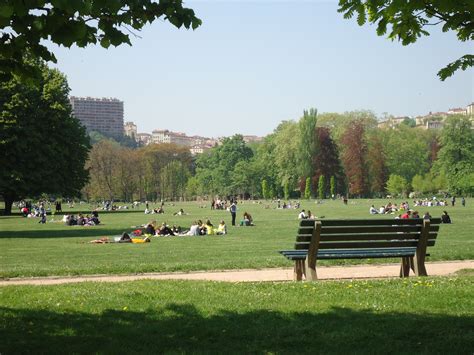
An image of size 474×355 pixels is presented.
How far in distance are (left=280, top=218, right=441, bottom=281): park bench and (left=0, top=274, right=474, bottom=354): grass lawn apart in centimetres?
153

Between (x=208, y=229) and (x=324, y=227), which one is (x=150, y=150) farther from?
(x=324, y=227)

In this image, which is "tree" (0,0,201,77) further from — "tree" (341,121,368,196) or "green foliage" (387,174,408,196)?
"tree" (341,121,368,196)

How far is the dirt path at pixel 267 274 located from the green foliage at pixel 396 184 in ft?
360

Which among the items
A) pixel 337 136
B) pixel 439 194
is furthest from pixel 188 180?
pixel 439 194

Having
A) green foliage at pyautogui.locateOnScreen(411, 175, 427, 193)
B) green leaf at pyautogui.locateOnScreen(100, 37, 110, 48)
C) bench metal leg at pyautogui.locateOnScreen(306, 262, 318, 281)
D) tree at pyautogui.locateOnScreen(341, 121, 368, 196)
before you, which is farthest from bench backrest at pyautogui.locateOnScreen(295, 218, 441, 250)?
green foliage at pyautogui.locateOnScreen(411, 175, 427, 193)

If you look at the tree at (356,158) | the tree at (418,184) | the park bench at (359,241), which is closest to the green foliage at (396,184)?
the tree at (418,184)

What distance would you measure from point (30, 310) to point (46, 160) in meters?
52.6

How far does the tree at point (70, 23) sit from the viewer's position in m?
6.04

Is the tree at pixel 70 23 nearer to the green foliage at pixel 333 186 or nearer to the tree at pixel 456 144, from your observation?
the tree at pixel 456 144

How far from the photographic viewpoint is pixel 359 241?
11.5m

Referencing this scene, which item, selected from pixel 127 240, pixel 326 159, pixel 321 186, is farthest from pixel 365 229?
pixel 326 159

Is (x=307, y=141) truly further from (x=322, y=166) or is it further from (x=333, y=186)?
(x=333, y=186)

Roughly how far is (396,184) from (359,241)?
374 feet

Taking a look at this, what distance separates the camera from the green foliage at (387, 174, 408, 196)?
12244 cm
